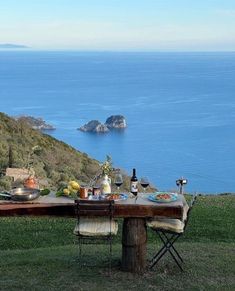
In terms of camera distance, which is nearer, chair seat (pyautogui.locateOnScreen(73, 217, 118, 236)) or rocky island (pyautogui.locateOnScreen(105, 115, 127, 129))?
chair seat (pyautogui.locateOnScreen(73, 217, 118, 236))

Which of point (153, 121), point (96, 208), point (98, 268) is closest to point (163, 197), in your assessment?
point (96, 208)

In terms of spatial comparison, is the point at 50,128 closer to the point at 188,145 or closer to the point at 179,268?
the point at 188,145

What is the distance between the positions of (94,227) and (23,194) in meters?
0.81

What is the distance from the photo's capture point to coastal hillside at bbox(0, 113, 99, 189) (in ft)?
59.8

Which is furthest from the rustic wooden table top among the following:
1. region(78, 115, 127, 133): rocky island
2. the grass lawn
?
region(78, 115, 127, 133): rocky island

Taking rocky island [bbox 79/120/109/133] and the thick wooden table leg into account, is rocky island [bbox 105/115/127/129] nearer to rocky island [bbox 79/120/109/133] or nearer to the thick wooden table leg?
rocky island [bbox 79/120/109/133]

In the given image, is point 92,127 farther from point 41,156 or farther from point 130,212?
point 130,212

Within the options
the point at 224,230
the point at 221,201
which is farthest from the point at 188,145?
the point at 224,230

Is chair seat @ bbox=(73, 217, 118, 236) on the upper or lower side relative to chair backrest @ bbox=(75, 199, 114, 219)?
lower

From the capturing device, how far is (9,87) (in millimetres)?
108125

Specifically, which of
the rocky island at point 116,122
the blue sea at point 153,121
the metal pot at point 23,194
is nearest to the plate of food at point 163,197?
the metal pot at point 23,194

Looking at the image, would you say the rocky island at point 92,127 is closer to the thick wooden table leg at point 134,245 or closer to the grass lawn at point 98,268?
the grass lawn at point 98,268

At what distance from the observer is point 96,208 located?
595cm

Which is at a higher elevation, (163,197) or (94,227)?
(163,197)
